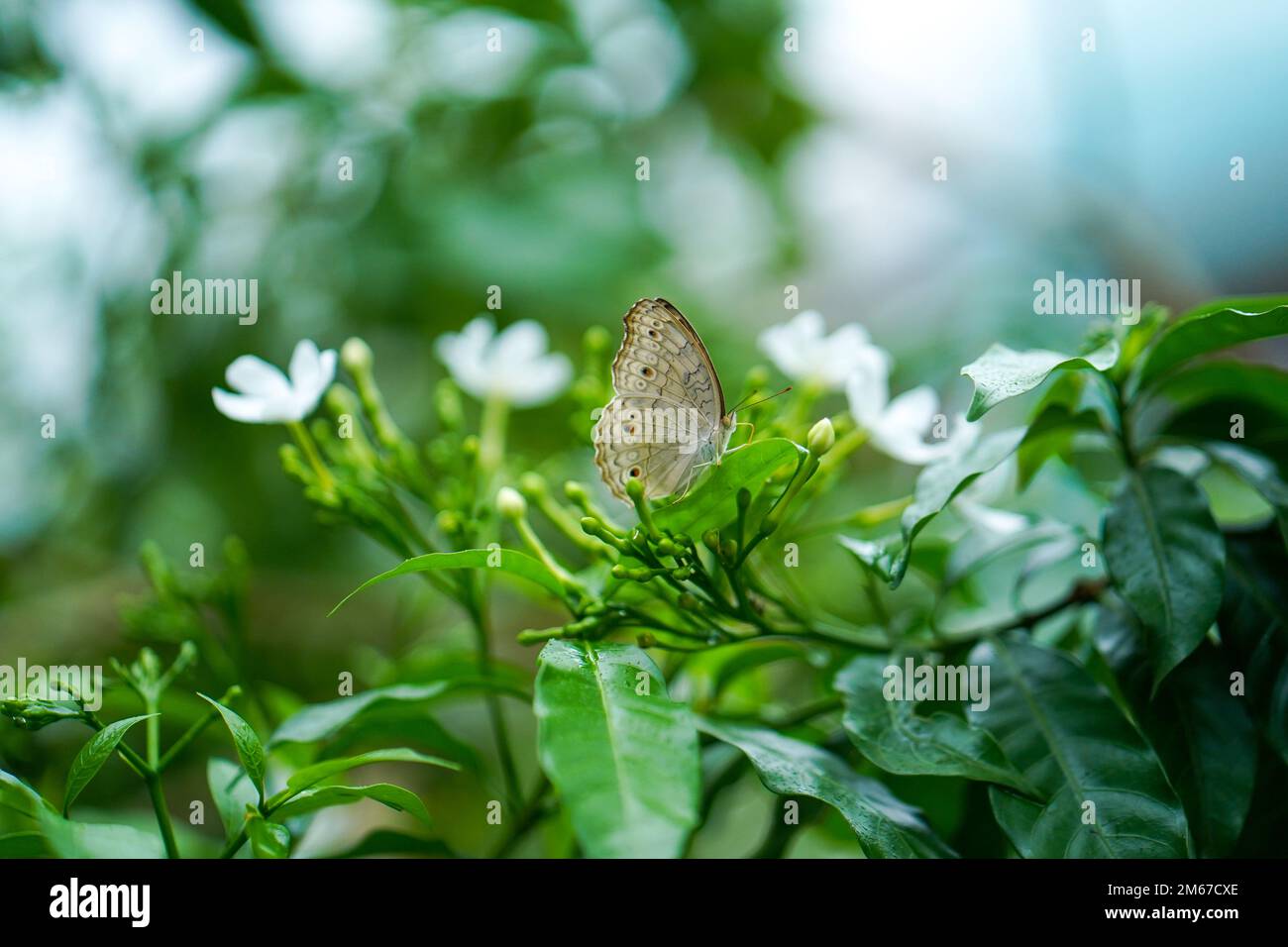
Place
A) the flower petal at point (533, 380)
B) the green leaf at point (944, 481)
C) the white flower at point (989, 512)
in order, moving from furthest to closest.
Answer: the flower petal at point (533, 380), the white flower at point (989, 512), the green leaf at point (944, 481)

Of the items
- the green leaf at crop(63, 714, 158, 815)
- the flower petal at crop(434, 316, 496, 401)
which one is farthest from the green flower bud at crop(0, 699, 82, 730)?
the flower petal at crop(434, 316, 496, 401)

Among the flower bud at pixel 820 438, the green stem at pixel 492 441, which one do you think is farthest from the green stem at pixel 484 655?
the flower bud at pixel 820 438

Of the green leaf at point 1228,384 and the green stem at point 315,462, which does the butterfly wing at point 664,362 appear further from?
the green leaf at point 1228,384

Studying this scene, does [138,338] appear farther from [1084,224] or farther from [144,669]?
[1084,224]

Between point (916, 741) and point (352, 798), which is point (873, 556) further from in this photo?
point (352, 798)

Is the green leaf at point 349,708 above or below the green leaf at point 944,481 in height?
below

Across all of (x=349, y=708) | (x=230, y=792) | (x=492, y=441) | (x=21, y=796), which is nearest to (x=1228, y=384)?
(x=492, y=441)
